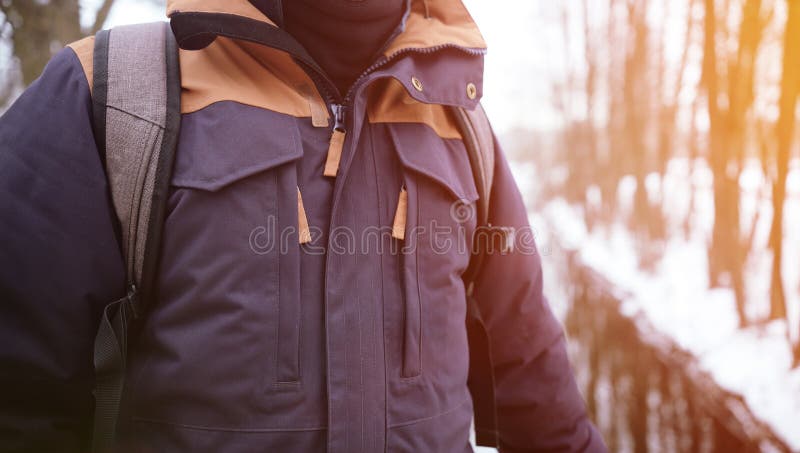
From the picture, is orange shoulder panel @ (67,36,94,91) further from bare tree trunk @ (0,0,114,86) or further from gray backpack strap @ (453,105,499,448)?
bare tree trunk @ (0,0,114,86)

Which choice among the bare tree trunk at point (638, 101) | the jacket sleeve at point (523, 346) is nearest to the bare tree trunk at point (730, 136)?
the bare tree trunk at point (638, 101)

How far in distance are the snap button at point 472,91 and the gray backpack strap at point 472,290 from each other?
0.07 metres

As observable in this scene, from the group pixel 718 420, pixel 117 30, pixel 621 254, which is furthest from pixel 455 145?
pixel 621 254

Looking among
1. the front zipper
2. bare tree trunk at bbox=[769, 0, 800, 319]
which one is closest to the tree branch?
the front zipper

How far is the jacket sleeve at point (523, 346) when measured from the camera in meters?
1.36

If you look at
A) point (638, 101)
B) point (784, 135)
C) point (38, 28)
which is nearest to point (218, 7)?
point (38, 28)

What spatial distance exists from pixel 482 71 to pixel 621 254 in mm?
6706

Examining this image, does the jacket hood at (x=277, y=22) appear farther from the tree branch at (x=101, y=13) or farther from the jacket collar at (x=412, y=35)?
the tree branch at (x=101, y=13)

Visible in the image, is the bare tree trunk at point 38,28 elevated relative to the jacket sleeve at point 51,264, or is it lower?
elevated

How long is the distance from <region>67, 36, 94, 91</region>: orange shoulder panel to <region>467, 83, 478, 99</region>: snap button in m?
0.77

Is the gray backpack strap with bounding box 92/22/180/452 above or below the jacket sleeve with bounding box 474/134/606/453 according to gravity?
above

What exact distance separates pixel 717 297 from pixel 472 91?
13.8ft

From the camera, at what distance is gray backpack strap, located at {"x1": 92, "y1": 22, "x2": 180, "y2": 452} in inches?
34.8

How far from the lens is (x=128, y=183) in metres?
0.91
